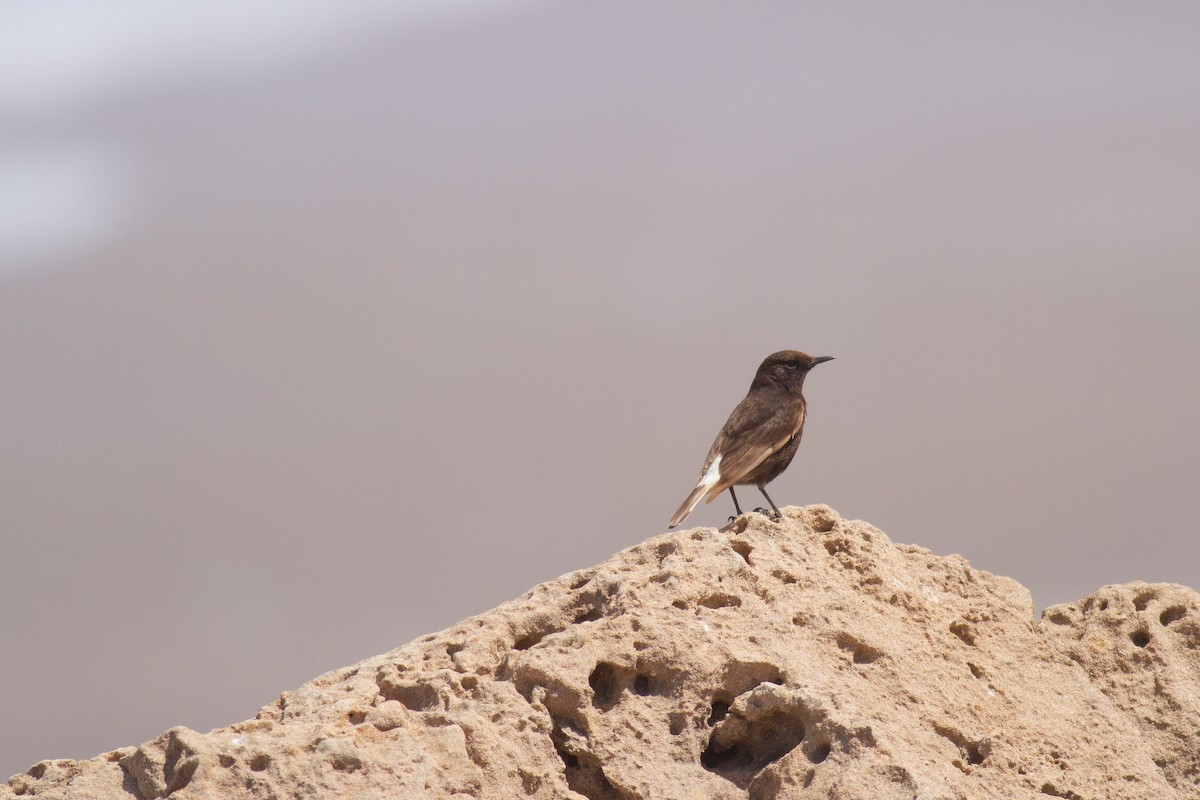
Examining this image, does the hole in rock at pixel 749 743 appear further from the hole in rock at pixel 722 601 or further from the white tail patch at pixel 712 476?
the white tail patch at pixel 712 476

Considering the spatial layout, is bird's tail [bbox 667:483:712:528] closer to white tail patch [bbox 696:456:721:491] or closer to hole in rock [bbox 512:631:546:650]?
white tail patch [bbox 696:456:721:491]

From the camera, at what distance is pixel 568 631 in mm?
5348

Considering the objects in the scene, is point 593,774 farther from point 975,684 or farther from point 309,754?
point 975,684

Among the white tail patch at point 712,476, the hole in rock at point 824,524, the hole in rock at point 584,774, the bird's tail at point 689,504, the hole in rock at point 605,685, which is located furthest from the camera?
the white tail patch at point 712,476

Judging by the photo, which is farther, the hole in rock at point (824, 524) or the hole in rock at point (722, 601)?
the hole in rock at point (824, 524)

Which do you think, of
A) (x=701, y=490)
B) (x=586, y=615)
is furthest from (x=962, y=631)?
(x=586, y=615)

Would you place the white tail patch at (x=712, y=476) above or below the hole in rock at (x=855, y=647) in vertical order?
above

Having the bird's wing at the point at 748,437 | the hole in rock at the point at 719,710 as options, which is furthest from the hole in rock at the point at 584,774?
the bird's wing at the point at 748,437

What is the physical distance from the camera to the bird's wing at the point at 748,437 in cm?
748

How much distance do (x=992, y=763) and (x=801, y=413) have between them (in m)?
3.15

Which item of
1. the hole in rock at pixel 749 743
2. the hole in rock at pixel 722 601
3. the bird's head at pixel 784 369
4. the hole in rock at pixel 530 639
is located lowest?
the hole in rock at pixel 749 743

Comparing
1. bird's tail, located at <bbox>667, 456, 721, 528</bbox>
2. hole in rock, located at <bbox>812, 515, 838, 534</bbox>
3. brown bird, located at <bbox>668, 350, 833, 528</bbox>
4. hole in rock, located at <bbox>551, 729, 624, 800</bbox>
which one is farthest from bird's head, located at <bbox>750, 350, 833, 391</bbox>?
hole in rock, located at <bbox>551, 729, 624, 800</bbox>

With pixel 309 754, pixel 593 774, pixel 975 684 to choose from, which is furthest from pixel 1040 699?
pixel 309 754

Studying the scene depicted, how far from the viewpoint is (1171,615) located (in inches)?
253
